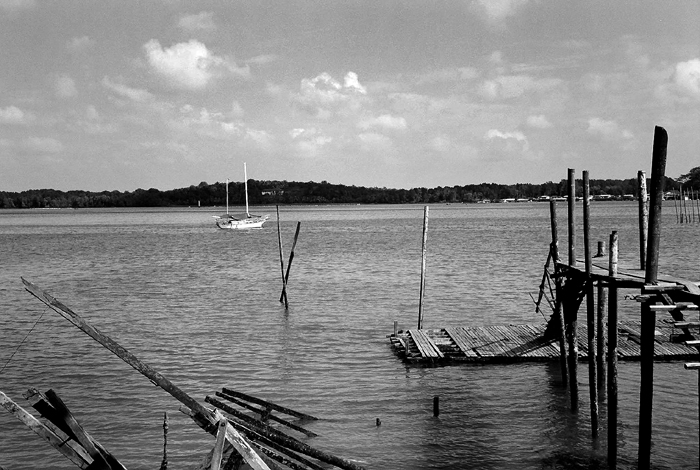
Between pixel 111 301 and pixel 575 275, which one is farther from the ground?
pixel 575 275

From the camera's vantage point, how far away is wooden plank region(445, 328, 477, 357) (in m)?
21.7

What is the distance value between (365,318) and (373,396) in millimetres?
12408

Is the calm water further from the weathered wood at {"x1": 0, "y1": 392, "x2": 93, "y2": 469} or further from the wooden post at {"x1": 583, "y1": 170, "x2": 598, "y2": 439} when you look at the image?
the weathered wood at {"x1": 0, "y1": 392, "x2": 93, "y2": 469}

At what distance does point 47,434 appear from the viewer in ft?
28.6

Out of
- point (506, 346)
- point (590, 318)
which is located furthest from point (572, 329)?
point (506, 346)

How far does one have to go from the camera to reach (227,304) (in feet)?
123

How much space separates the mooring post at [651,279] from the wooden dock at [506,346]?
890cm

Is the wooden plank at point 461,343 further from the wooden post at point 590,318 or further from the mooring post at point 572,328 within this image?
the wooden post at point 590,318

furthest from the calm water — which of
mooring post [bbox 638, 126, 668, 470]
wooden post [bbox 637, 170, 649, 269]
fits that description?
wooden post [bbox 637, 170, 649, 269]

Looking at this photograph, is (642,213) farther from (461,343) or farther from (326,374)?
(326,374)

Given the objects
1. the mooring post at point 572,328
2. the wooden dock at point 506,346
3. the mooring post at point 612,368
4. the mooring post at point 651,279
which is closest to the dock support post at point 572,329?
the mooring post at point 572,328

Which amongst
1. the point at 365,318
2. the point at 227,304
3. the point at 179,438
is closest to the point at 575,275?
the point at 179,438

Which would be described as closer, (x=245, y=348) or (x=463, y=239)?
(x=245, y=348)

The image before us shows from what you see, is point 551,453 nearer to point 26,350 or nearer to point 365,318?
point 365,318
